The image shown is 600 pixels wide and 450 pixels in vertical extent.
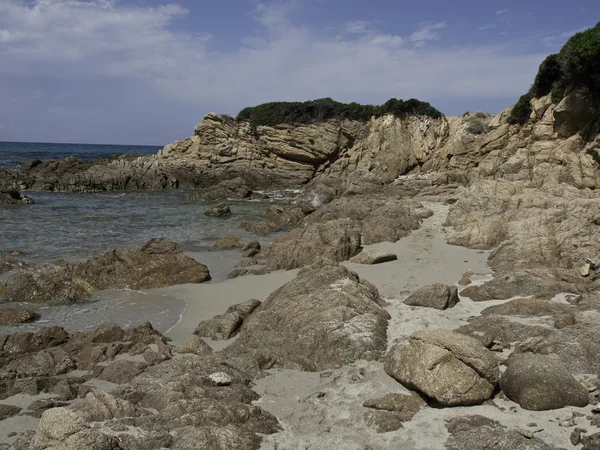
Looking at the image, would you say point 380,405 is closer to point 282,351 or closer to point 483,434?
point 483,434

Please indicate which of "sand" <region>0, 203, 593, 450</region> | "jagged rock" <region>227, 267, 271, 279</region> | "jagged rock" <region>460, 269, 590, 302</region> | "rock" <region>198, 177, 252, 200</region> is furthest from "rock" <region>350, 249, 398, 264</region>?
"rock" <region>198, 177, 252, 200</region>

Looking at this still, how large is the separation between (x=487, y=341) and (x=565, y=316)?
1.33 m

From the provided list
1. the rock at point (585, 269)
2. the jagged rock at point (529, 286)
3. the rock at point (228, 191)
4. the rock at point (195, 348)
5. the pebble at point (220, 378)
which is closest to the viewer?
the pebble at point (220, 378)

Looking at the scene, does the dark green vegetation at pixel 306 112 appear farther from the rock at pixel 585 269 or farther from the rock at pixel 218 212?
the rock at pixel 585 269

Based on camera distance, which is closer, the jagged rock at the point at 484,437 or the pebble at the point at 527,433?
the jagged rock at the point at 484,437

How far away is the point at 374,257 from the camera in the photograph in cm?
1408

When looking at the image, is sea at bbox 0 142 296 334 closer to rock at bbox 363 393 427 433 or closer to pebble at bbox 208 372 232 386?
pebble at bbox 208 372 232 386

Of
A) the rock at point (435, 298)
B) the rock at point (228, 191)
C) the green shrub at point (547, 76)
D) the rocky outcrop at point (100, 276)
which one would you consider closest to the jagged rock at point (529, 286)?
the rock at point (435, 298)

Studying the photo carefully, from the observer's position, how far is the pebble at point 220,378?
6.74m

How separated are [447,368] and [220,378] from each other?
293 cm

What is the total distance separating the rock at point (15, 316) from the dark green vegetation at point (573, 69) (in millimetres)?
21831

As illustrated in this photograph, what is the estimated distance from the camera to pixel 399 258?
14.6 meters

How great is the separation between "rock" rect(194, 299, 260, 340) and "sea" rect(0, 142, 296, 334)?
1.05 meters

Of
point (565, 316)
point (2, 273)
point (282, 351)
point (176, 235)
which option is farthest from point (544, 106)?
point (2, 273)
